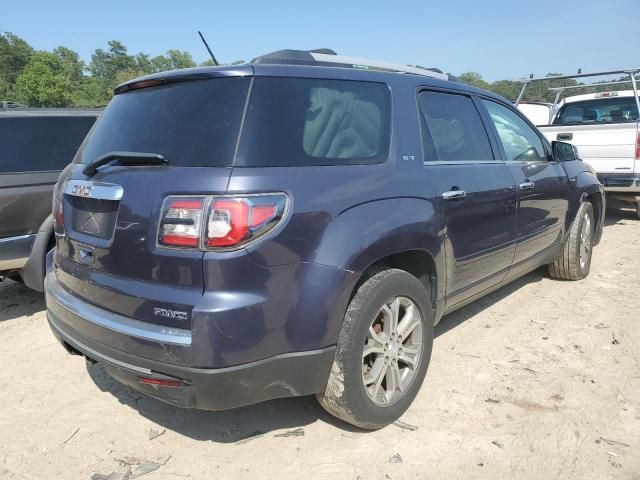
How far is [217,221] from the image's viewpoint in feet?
6.56

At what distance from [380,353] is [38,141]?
3807mm

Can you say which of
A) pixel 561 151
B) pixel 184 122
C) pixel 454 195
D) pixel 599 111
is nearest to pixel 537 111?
pixel 599 111

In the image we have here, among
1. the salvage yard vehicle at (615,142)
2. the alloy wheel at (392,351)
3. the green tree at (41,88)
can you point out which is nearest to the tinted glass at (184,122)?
Result: the alloy wheel at (392,351)

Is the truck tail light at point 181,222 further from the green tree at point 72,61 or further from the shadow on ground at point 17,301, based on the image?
the green tree at point 72,61

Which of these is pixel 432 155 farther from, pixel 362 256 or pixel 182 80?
pixel 182 80

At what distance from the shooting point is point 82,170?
2611mm

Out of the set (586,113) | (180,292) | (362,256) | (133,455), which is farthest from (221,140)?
(586,113)

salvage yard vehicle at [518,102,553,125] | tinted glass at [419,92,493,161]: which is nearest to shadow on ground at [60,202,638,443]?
tinted glass at [419,92,493,161]

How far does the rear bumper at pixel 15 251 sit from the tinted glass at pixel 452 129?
343cm

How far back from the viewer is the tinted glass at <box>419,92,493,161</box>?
3.04 m

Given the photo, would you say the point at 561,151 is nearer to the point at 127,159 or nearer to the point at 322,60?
the point at 322,60

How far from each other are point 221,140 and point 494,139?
7.68 feet

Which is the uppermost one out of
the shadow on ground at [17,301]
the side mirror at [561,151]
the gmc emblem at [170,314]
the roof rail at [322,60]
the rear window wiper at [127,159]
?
the roof rail at [322,60]

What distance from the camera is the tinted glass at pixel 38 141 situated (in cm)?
442
